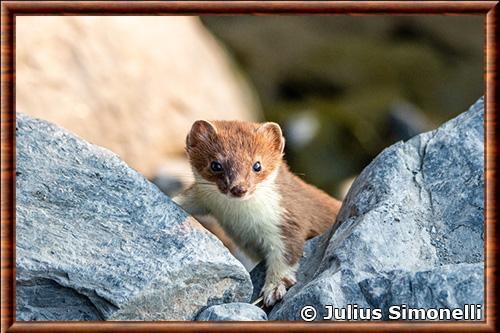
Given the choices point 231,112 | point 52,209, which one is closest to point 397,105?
point 231,112

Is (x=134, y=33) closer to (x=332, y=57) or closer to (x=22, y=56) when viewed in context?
(x=22, y=56)

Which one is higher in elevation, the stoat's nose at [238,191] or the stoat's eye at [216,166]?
the stoat's eye at [216,166]

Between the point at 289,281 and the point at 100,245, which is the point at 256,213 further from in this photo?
the point at 100,245

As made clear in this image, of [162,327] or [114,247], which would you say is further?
[114,247]

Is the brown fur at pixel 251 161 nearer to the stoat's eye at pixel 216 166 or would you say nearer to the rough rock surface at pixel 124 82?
the stoat's eye at pixel 216 166

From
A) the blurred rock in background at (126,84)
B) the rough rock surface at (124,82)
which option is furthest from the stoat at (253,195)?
the blurred rock in background at (126,84)

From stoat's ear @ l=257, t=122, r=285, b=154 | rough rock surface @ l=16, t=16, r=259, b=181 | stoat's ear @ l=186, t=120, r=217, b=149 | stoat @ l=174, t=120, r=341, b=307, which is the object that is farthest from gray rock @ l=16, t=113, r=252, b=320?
rough rock surface @ l=16, t=16, r=259, b=181

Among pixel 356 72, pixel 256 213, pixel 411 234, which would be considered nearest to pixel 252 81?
pixel 356 72
